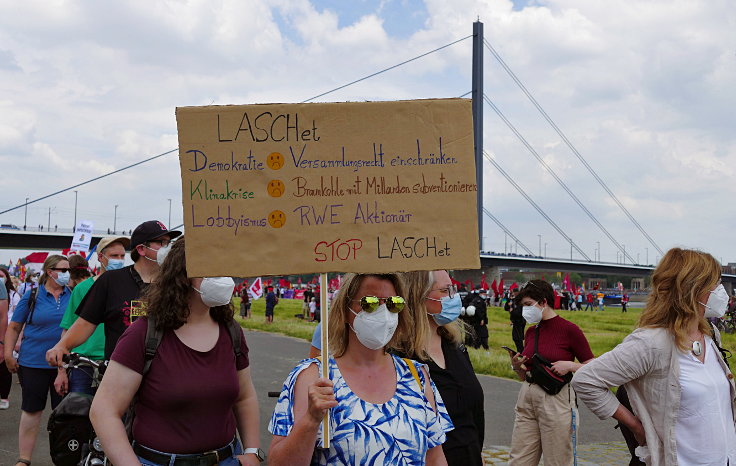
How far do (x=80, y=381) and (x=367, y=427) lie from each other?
269cm

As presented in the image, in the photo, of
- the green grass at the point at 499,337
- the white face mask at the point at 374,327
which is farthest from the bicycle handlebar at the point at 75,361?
the green grass at the point at 499,337

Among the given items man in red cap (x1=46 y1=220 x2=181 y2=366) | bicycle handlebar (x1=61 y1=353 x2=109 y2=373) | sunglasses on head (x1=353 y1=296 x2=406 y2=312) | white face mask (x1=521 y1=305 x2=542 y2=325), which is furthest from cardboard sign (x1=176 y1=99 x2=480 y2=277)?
white face mask (x1=521 y1=305 x2=542 y2=325)

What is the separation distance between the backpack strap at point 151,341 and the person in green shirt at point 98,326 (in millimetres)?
1522

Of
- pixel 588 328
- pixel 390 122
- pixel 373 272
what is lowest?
pixel 588 328

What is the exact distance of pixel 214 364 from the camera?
10.7ft

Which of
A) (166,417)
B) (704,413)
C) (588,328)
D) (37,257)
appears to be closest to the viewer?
(166,417)

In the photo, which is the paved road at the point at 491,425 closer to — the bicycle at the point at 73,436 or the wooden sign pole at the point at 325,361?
the bicycle at the point at 73,436

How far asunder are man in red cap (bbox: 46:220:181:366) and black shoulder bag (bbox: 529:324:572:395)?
117 inches

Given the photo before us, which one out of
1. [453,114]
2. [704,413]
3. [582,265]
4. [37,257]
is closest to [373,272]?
[453,114]

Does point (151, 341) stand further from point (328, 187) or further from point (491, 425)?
point (491, 425)

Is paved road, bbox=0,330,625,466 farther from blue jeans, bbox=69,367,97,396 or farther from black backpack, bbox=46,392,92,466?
black backpack, bbox=46,392,92,466

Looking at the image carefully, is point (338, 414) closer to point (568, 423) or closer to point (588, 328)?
point (568, 423)

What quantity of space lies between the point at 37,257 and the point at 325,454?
22457 mm

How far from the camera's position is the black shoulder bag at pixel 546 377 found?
5.85m
